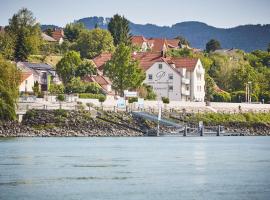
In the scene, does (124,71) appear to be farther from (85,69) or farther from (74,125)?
(74,125)

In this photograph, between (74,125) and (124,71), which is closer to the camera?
(74,125)

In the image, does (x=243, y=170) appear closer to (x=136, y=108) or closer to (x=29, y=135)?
(x=29, y=135)

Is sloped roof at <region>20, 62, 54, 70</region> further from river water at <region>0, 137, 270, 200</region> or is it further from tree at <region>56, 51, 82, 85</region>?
river water at <region>0, 137, 270, 200</region>

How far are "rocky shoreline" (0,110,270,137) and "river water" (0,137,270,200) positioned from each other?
64.6 feet

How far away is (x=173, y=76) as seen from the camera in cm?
13875

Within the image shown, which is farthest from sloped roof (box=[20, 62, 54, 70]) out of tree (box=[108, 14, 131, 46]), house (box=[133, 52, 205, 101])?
tree (box=[108, 14, 131, 46])

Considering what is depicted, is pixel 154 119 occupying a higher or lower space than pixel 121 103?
lower

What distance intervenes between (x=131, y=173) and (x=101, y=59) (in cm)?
9790

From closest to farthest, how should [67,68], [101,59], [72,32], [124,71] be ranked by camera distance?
[124,71] < [67,68] < [101,59] < [72,32]

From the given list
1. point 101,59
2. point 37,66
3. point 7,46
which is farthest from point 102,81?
point 7,46

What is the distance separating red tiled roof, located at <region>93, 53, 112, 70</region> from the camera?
144225 mm

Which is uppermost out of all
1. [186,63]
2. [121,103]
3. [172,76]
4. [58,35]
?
[58,35]

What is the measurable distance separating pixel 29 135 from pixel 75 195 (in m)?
52.7

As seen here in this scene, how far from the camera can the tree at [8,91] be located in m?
90.1
